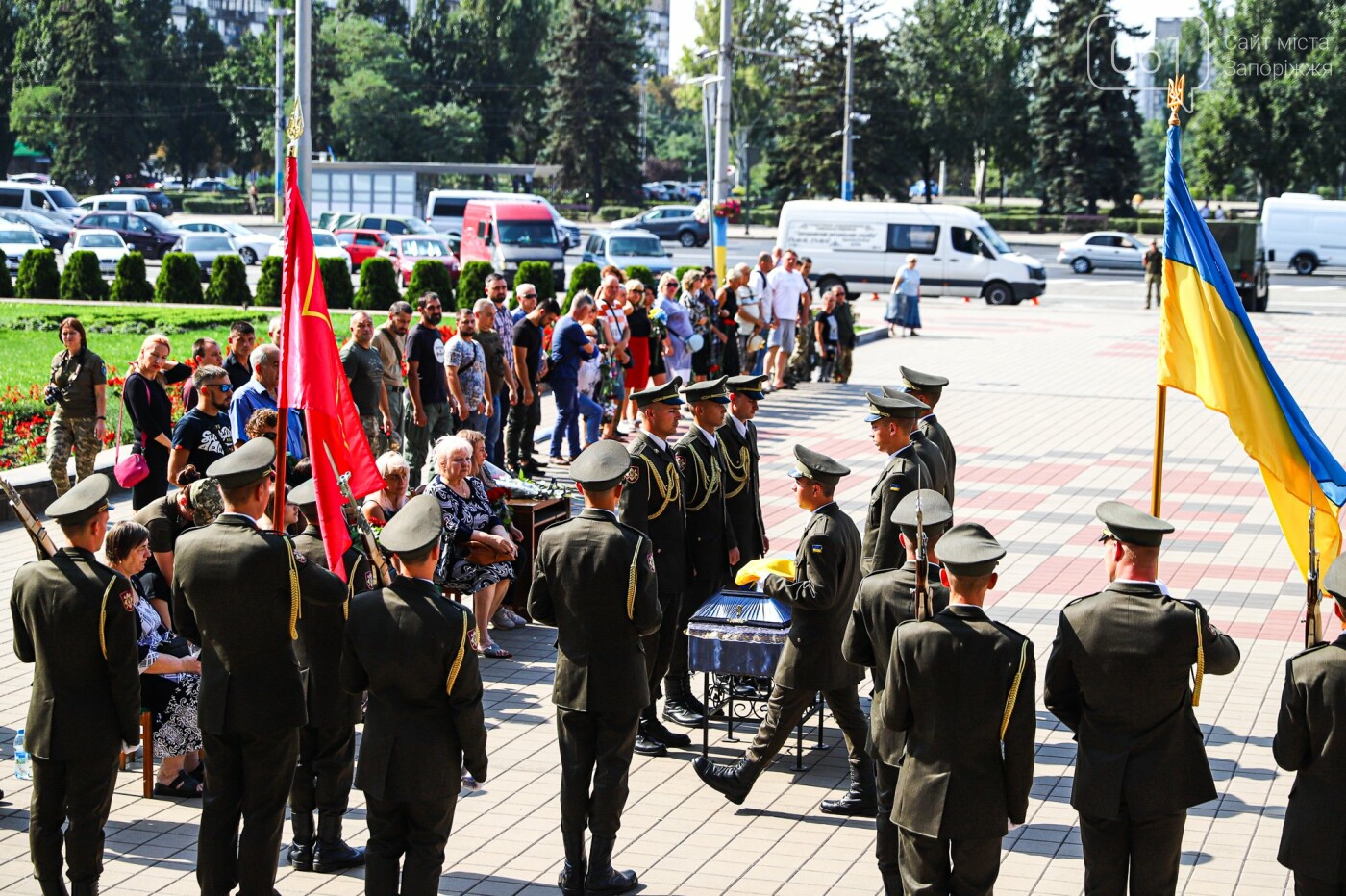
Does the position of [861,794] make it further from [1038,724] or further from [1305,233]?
[1305,233]

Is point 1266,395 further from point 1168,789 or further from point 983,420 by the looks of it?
point 983,420

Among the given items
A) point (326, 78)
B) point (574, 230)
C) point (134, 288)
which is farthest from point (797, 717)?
point (326, 78)

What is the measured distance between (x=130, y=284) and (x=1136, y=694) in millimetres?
29694

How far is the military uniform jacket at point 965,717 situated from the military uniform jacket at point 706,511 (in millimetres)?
2948

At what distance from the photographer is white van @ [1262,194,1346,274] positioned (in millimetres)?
52031

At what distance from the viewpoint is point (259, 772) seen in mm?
6195

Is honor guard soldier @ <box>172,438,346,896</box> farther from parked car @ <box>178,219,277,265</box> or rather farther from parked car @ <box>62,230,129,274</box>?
parked car @ <box>178,219,277,265</box>

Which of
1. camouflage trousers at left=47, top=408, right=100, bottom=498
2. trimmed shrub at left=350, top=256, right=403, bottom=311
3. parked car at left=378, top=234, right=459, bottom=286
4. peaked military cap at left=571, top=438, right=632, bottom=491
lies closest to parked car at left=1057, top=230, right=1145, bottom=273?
parked car at left=378, top=234, right=459, bottom=286

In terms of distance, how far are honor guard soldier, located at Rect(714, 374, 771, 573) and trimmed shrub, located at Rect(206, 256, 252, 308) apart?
24309mm

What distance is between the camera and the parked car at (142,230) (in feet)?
158

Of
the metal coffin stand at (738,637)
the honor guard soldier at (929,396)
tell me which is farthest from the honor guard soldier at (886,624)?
the honor guard soldier at (929,396)

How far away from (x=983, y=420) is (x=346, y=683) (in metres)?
14.9

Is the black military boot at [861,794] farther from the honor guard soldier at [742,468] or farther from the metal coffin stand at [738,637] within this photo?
the honor guard soldier at [742,468]

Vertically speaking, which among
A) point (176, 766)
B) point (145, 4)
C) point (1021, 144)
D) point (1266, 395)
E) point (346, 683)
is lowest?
point (176, 766)
